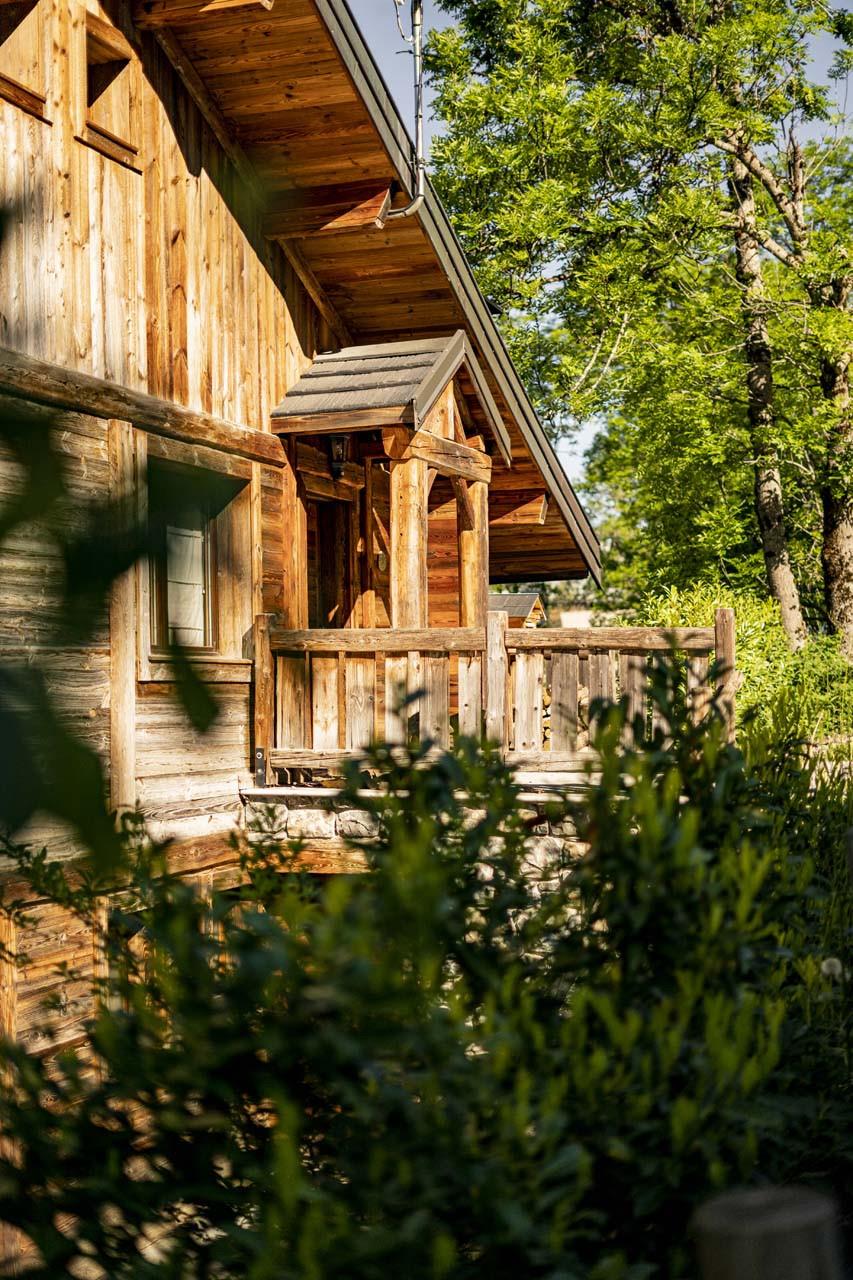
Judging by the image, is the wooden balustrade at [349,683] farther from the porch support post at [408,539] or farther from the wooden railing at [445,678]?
the porch support post at [408,539]

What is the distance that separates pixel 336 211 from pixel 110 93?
1.83 meters

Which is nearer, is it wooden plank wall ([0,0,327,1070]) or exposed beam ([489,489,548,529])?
wooden plank wall ([0,0,327,1070])

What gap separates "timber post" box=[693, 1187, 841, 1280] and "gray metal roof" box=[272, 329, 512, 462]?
6.93m

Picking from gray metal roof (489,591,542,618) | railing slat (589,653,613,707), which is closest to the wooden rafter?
railing slat (589,653,613,707)

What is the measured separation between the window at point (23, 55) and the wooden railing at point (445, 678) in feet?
10.6

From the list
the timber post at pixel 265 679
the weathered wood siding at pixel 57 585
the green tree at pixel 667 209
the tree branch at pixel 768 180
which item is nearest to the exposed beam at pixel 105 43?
the timber post at pixel 265 679

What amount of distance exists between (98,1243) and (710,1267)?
1091mm

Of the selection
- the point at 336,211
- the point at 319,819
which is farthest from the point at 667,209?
the point at 319,819

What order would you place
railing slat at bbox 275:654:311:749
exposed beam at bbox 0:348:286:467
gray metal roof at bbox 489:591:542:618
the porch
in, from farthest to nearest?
1. gray metal roof at bbox 489:591:542:618
2. railing slat at bbox 275:654:311:749
3. the porch
4. exposed beam at bbox 0:348:286:467

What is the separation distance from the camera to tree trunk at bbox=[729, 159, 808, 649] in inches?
798

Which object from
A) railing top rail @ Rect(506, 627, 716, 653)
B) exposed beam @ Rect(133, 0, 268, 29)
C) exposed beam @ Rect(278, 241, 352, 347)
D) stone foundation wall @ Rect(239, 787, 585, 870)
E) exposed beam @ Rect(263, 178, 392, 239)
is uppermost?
exposed beam @ Rect(133, 0, 268, 29)

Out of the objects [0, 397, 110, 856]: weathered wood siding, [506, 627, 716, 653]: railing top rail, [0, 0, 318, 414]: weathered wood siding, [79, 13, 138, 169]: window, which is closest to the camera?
[0, 397, 110, 856]: weathered wood siding

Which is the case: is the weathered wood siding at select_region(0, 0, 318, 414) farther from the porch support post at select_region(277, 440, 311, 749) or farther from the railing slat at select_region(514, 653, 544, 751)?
the railing slat at select_region(514, 653, 544, 751)

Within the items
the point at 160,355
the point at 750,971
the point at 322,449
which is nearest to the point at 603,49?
the point at 322,449
